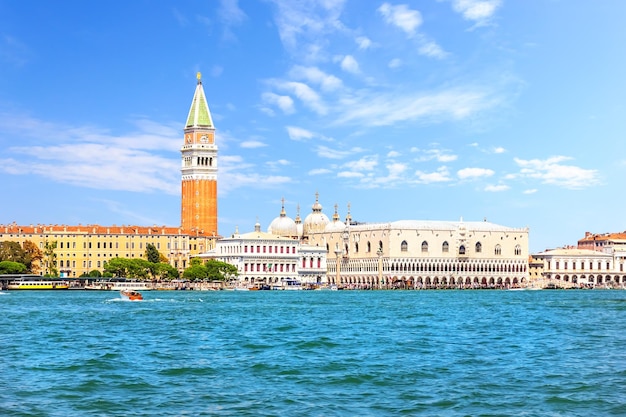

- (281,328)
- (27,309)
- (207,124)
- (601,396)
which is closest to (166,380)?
(601,396)

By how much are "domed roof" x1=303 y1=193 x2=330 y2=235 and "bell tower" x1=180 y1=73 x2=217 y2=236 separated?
1735cm

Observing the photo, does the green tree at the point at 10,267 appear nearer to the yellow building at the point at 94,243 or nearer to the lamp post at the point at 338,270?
the yellow building at the point at 94,243

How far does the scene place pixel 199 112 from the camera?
13825 centimetres

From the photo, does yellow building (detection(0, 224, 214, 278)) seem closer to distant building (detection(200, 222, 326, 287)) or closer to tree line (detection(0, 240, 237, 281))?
tree line (detection(0, 240, 237, 281))

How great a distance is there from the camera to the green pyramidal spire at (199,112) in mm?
138250

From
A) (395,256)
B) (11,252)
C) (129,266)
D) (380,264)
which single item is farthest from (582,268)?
(11,252)

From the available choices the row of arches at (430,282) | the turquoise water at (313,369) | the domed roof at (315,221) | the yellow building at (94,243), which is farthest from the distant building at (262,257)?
the turquoise water at (313,369)

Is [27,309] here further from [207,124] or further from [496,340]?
[207,124]

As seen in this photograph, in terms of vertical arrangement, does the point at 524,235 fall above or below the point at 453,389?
above

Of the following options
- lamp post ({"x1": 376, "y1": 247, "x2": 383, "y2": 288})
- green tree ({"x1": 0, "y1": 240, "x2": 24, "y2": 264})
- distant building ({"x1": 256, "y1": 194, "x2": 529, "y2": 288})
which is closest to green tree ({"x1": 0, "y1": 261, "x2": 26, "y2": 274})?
green tree ({"x1": 0, "y1": 240, "x2": 24, "y2": 264})

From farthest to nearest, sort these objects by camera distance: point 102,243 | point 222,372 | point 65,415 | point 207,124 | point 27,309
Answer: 1. point 207,124
2. point 102,243
3. point 27,309
4. point 222,372
5. point 65,415

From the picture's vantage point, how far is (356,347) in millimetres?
30672

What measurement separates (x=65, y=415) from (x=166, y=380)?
166 inches

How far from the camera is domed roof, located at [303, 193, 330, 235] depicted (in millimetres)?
151500
